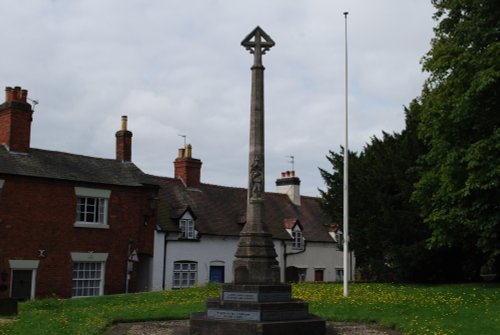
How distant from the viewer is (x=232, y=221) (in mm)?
36312

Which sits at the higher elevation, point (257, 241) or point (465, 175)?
point (465, 175)

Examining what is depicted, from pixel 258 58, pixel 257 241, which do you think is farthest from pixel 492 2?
pixel 257 241

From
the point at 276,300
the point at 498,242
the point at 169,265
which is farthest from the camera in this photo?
the point at 169,265

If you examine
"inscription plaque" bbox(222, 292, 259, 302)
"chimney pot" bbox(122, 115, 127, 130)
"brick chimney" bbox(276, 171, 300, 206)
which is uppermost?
"chimney pot" bbox(122, 115, 127, 130)

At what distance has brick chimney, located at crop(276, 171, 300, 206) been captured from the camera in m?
44.0

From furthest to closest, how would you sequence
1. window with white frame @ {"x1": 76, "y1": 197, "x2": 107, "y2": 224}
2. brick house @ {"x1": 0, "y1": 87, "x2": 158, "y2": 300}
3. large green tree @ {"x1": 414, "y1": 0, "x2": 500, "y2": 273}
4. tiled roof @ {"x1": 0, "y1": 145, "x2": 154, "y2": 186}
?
window with white frame @ {"x1": 76, "y1": 197, "x2": 107, "y2": 224} → tiled roof @ {"x1": 0, "y1": 145, "x2": 154, "y2": 186} → brick house @ {"x1": 0, "y1": 87, "x2": 158, "y2": 300} → large green tree @ {"x1": 414, "y1": 0, "x2": 500, "y2": 273}

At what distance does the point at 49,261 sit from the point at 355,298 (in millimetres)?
14651

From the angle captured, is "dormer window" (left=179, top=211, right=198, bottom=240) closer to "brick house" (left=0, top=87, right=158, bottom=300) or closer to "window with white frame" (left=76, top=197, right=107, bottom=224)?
"brick house" (left=0, top=87, right=158, bottom=300)

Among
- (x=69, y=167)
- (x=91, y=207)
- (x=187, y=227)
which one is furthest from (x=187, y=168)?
(x=69, y=167)

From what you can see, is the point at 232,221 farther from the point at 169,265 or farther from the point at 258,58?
the point at 258,58

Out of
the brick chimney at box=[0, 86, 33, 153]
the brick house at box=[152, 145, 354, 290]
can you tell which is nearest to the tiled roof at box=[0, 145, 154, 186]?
the brick chimney at box=[0, 86, 33, 153]

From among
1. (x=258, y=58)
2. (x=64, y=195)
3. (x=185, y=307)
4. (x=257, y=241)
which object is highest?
(x=258, y=58)

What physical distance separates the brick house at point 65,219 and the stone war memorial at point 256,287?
49.6 feet

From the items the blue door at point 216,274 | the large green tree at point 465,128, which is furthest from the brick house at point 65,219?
the large green tree at point 465,128
